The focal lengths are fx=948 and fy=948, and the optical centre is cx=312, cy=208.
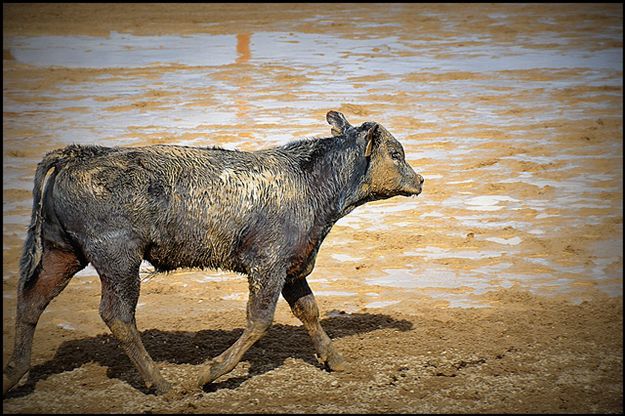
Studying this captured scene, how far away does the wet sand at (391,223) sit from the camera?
6.93 meters

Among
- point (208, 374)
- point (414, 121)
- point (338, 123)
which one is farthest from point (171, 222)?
point (414, 121)

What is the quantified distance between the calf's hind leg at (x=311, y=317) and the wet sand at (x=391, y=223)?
158 millimetres

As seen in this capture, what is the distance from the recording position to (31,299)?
259 inches

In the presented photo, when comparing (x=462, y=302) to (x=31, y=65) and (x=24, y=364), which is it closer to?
(x=24, y=364)

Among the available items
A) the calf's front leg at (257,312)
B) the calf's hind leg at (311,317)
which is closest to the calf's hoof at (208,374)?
the calf's front leg at (257,312)

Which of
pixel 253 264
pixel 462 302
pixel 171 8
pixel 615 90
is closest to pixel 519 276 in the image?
pixel 462 302

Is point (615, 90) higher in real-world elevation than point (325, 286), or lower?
higher

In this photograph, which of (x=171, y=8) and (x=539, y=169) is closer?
(x=539, y=169)

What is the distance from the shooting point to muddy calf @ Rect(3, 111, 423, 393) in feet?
20.7

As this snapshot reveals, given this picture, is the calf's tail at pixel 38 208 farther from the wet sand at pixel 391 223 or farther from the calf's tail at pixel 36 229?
the wet sand at pixel 391 223

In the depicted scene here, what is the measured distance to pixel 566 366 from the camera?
7.21m

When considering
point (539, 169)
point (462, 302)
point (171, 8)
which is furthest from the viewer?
point (171, 8)

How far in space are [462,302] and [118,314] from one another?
12.5ft

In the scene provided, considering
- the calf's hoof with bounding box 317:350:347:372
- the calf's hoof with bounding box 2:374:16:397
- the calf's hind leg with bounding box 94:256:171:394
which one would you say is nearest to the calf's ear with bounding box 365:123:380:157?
the calf's hoof with bounding box 317:350:347:372
